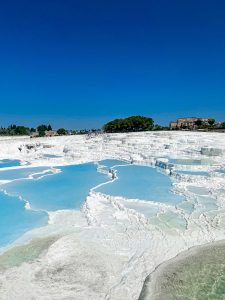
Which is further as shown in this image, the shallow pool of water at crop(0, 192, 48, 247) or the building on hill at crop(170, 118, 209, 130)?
the building on hill at crop(170, 118, 209, 130)

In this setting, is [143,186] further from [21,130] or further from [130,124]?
[21,130]

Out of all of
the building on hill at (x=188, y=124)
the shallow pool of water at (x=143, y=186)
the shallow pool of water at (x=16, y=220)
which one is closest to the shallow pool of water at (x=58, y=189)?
the shallow pool of water at (x=16, y=220)

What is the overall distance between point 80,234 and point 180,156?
44.0ft

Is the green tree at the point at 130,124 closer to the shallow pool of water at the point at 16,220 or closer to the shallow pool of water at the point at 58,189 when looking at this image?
the shallow pool of water at the point at 58,189

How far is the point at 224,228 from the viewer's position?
7.62m

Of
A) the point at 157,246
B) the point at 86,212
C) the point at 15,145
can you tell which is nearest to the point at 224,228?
the point at 157,246

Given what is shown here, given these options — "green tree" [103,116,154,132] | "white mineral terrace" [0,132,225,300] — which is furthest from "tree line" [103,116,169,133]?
"white mineral terrace" [0,132,225,300]

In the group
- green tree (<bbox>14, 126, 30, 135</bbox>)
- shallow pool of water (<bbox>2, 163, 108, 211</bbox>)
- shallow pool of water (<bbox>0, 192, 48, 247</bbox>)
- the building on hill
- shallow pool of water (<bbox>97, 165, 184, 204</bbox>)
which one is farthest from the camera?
green tree (<bbox>14, 126, 30, 135</bbox>)

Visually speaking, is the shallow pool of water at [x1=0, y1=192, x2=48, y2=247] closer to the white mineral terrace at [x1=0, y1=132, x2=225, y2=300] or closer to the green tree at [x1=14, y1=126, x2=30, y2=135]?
the white mineral terrace at [x1=0, y1=132, x2=225, y2=300]

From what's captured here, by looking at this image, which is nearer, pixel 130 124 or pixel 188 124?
pixel 130 124

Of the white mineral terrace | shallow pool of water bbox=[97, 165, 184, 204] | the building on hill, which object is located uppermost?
the building on hill

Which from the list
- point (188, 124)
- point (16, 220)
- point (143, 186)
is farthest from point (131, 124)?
point (16, 220)

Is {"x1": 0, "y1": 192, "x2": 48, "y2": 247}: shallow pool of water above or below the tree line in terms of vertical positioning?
below

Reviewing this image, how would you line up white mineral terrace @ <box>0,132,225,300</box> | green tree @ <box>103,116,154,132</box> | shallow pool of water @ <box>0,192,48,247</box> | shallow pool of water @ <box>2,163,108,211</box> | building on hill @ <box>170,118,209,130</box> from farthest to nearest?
building on hill @ <box>170,118,209,130</box> → green tree @ <box>103,116,154,132</box> → shallow pool of water @ <box>2,163,108,211</box> → shallow pool of water @ <box>0,192,48,247</box> → white mineral terrace @ <box>0,132,225,300</box>
